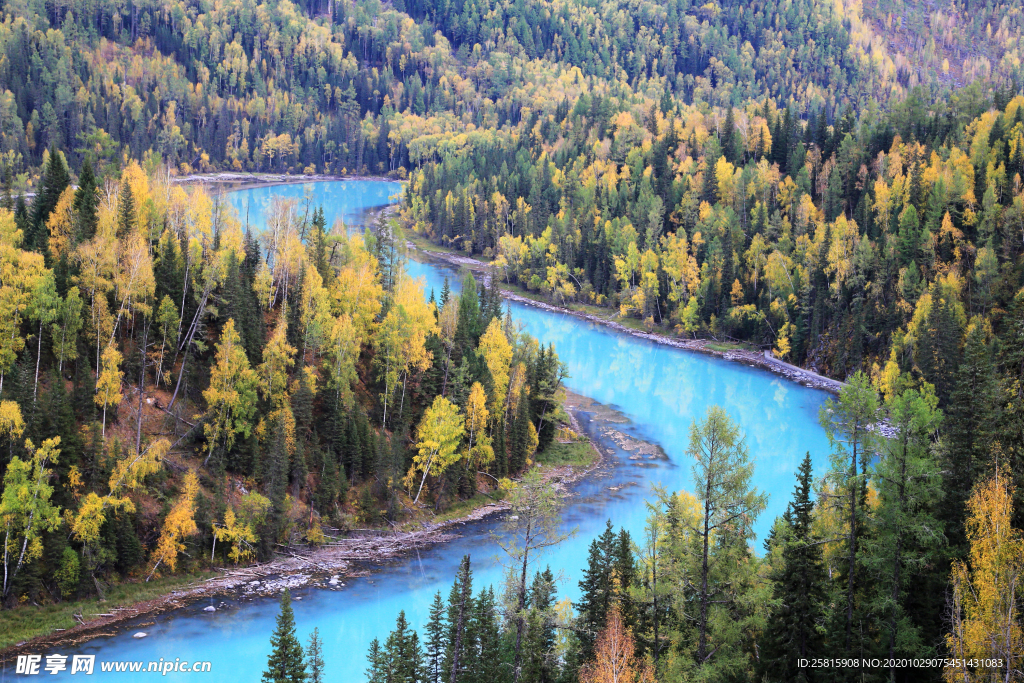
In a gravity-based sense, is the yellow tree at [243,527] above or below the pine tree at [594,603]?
below

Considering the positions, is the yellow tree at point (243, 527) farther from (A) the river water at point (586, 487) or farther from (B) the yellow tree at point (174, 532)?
(A) the river water at point (586, 487)

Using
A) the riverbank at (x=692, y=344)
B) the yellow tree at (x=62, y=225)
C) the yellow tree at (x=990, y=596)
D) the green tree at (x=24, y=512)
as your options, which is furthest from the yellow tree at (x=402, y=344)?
the riverbank at (x=692, y=344)

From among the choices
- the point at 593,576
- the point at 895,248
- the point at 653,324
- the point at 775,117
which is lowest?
the point at 653,324

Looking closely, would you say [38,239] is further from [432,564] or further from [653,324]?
[653,324]

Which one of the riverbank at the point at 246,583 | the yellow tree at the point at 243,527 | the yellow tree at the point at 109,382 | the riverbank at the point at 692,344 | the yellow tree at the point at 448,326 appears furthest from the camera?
the riverbank at the point at 692,344

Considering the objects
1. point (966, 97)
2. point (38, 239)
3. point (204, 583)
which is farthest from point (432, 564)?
point (966, 97)

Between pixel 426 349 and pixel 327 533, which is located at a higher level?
pixel 426 349
